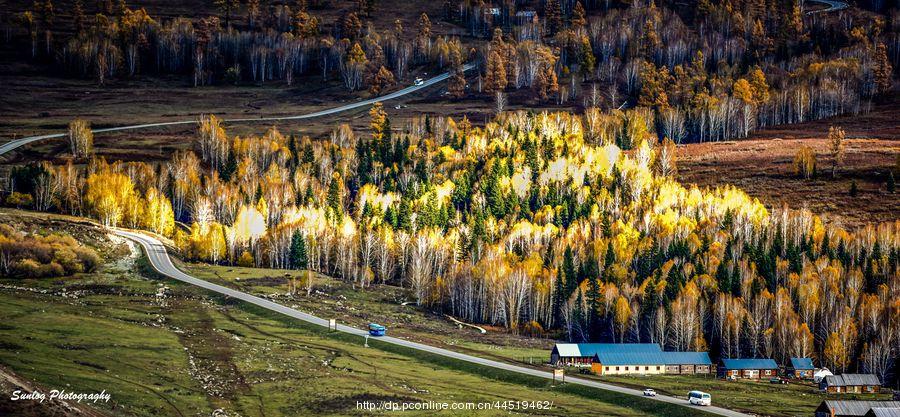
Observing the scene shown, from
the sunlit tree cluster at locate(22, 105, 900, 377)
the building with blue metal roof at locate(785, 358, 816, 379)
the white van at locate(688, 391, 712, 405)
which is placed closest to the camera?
the white van at locate(688, 391, 712, 405)

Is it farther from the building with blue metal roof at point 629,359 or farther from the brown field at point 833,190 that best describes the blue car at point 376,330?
the brown field at point 833,190

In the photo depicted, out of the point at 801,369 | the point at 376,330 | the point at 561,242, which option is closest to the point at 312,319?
the point at 376,330

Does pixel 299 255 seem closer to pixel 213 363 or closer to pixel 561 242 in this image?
pixel 561 242

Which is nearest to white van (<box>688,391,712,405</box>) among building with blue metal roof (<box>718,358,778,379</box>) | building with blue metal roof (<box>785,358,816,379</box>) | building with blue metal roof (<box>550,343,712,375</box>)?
building with blue metal roof (<box>550,343,712,375</box>)

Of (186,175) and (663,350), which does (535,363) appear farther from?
(186,175)

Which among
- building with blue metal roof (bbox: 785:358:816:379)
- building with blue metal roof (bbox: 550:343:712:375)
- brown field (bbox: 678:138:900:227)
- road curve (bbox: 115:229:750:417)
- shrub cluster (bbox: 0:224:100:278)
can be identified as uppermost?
brown field (bbox: 678:138:900:227)

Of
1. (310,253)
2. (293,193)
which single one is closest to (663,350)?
(310,253)

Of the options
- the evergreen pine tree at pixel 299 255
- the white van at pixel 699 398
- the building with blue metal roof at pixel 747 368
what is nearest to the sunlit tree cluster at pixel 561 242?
the evergreen pine tree at pixel 299 255

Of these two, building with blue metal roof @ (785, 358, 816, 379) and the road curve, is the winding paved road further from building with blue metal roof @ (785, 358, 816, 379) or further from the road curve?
building with blue metal roof @ (785, 358, 816, 379)
